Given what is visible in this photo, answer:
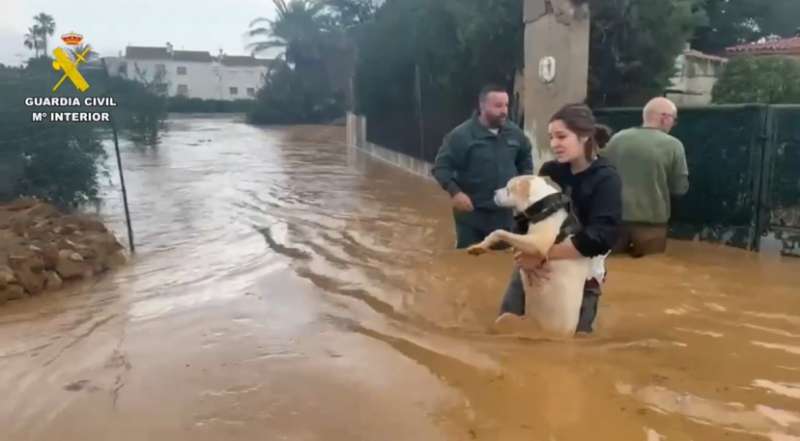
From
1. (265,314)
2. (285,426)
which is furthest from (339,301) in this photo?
(285,426)

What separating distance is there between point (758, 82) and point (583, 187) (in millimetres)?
12162

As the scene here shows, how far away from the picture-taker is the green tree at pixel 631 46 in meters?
11.1

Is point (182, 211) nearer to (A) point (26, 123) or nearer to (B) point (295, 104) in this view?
(A) point (26, 123)

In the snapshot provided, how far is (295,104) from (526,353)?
45.9 metres

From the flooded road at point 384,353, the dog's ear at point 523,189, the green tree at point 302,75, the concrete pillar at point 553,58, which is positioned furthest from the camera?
the green tree at point 302,75

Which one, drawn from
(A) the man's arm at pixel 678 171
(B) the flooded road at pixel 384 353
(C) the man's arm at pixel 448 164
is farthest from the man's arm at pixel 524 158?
(A) the man's arm at pixel 678 171

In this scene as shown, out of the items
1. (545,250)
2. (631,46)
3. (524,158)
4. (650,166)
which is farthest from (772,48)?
(545,250)

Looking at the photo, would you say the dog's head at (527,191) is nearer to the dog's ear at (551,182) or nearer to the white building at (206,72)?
the dog's ear at (551,182)

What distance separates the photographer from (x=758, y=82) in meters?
14.6

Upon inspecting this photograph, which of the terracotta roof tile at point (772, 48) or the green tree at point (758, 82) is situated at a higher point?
the terracotta roof tile at point (772, 48)

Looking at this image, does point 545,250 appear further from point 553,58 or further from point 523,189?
point 553,58

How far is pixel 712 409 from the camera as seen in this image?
12.1 feet

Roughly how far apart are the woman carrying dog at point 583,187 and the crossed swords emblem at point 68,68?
8397 mm

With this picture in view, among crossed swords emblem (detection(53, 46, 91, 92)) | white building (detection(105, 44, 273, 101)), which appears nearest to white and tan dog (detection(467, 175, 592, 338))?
crossed swords emblem (detection(53, 46, 91, 92))
